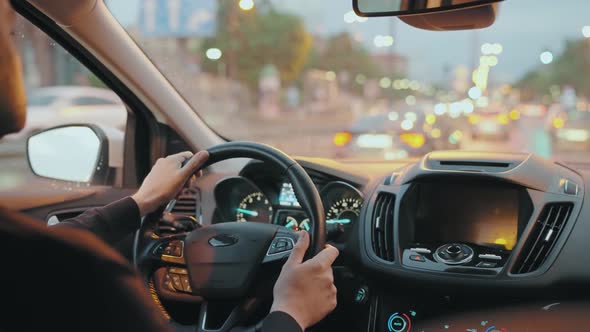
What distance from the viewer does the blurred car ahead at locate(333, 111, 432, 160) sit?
7.53m

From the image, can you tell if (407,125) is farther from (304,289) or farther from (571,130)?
(304,289)

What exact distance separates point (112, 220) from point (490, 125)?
51.4 ft

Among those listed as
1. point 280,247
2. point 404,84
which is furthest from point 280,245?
point 404,84

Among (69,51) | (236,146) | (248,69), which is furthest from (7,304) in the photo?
(248,69)

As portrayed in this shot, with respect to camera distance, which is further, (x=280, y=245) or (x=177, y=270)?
(x=177, y=270)

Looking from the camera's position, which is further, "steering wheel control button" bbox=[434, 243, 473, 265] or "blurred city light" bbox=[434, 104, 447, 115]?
"blurred city light" bbox=[434, 104, 447, 115]

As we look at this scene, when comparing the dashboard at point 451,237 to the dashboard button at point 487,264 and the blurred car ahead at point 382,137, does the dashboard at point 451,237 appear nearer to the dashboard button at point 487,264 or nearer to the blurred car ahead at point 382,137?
the dashboard button at point 487,264

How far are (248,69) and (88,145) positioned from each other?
51.8ft

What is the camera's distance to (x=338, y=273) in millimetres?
2959

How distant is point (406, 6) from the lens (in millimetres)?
2201

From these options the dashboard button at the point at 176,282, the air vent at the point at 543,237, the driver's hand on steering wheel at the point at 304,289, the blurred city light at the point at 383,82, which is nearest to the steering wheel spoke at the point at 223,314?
the dashboard button at the point at 176,282

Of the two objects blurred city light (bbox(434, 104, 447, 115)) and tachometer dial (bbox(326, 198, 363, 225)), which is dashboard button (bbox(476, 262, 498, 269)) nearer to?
tachometer dial (bbox(326, 198, 363, 225))

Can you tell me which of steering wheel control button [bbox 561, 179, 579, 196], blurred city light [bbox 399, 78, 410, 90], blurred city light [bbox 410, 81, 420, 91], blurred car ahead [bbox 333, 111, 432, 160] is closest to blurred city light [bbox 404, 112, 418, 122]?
blurred car ahead [bbox 333, 111, 432, 160]

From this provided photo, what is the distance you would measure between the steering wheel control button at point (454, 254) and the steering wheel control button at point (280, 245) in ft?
2.41
